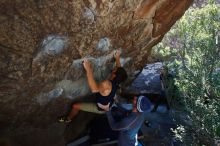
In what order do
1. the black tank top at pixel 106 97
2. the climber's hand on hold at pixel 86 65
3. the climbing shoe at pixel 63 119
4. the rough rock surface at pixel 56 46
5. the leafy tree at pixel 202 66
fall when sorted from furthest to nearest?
the leafy tree at pixel 202 66 < the climbing shoe at pixel 63 119 < the black tank top at pixel 106 97 < the climber's hand on hold at pixel 86 65 < the rough rock surface at pixel 56 46

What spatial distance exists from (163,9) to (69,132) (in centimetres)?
271

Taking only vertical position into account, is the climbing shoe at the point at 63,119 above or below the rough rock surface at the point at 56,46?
below

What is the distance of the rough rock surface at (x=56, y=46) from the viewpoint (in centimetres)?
444

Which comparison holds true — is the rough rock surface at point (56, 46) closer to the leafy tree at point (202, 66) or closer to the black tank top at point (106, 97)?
the black tank top at point (106, 97)

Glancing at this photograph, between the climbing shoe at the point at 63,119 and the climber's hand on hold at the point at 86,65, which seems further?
the climbing shoe at the point at 63,119

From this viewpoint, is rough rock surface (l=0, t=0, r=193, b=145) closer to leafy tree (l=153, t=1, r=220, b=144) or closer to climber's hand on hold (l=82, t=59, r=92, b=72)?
climber's hand on hold (l=82, t=59, r=92, b=72)

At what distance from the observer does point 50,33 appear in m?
4.64

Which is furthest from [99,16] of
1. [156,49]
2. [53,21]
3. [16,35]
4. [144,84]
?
[144,84]

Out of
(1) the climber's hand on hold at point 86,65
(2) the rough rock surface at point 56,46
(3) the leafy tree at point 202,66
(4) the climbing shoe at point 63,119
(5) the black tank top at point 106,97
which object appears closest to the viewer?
(2) the rough rock surface at point 56,46

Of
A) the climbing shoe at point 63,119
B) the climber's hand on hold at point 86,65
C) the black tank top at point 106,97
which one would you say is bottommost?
the climbing shoe at point 63,119

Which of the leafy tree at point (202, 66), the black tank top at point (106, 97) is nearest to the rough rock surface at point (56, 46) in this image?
the black tank top at point (106, 97)

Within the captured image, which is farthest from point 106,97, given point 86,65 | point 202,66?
point 202,66

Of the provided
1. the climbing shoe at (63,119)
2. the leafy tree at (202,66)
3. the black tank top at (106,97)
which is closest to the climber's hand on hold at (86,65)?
the black tank top at (106,97)

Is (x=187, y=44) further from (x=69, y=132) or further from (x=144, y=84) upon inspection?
(x=69, y=132)
